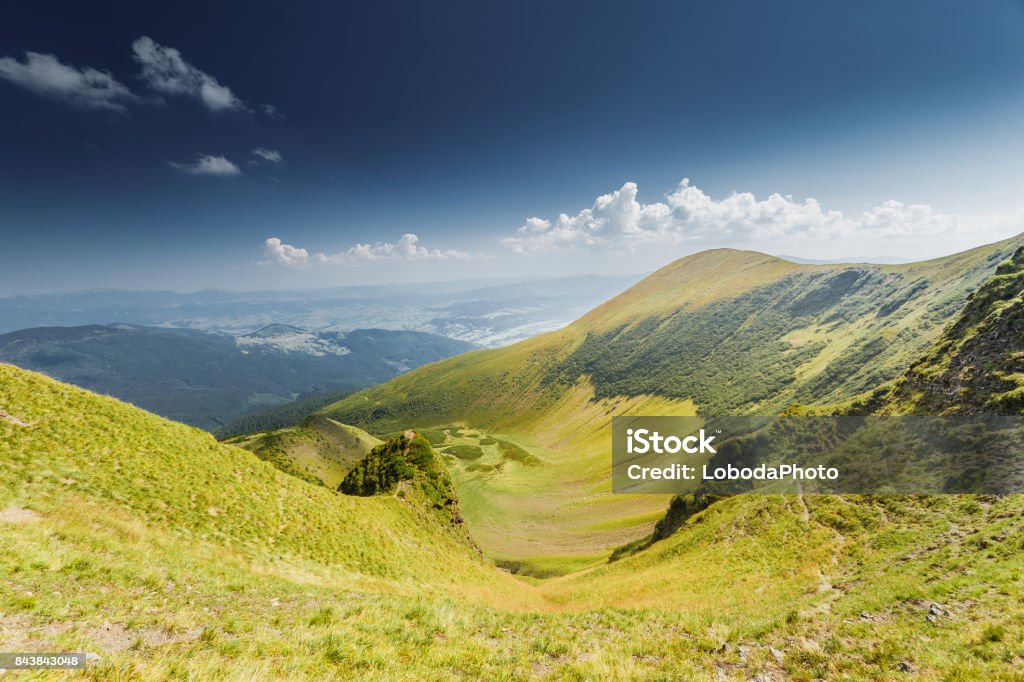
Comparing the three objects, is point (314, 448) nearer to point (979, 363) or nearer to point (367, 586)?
point (367, 586)

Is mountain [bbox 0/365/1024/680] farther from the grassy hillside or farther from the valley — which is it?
the grassy hillside

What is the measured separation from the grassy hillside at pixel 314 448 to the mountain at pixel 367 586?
65614 millimetres

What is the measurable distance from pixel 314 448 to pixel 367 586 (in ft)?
320

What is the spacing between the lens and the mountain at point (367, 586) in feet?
30.9

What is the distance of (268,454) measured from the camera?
91562mm

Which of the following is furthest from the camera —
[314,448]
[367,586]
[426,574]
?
[314,448]

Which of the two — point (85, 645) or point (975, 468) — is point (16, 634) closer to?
point (85, 645)

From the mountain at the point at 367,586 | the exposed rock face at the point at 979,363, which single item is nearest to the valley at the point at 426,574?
the mountain at the point at 367,586

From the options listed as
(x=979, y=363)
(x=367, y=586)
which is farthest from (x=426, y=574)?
(x=979, y=363)

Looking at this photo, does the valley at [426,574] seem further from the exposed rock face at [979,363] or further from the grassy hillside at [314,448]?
the grassy hillside at [314,448]

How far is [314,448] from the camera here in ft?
346

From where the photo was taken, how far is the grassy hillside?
9119 cm

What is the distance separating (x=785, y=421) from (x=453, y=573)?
37.5 meters

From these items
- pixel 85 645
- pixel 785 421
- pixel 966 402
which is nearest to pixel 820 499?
pixel 966 402
